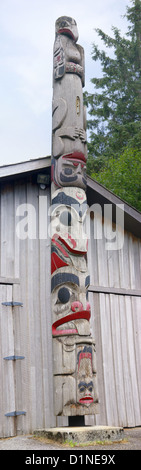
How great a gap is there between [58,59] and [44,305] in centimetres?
423

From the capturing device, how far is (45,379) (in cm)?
859

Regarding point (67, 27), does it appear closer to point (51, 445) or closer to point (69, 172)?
point (69, 172)

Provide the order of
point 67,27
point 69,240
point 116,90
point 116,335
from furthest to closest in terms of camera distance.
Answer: point 116,90 → point 116,335 → point 67,27 → point 69,240

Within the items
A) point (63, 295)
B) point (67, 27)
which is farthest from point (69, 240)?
point (67, 27)

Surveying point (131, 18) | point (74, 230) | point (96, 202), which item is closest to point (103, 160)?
point (131, 18)

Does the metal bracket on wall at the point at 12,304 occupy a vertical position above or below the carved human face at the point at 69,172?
below

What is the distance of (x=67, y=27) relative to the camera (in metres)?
9.50

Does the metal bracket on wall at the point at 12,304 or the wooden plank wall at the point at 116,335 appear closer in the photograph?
the metal bracket on wall at the point at 12,304

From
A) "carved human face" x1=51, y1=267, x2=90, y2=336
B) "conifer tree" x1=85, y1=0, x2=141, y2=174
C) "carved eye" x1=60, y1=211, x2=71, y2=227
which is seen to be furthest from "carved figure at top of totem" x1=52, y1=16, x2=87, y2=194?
"conifer tree" x1=85, y1=0, x2=141, y2=174

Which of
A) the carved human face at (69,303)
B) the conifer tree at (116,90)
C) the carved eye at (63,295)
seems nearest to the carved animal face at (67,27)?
the carved human face at (69,303)

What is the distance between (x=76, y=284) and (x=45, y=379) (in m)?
1.81

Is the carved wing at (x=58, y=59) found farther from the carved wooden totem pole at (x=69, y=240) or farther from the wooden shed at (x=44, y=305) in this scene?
the wooden shed at (x=44, y=305)

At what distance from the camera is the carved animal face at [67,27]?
9.48 m

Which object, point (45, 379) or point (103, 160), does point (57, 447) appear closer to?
point (45, 379)
